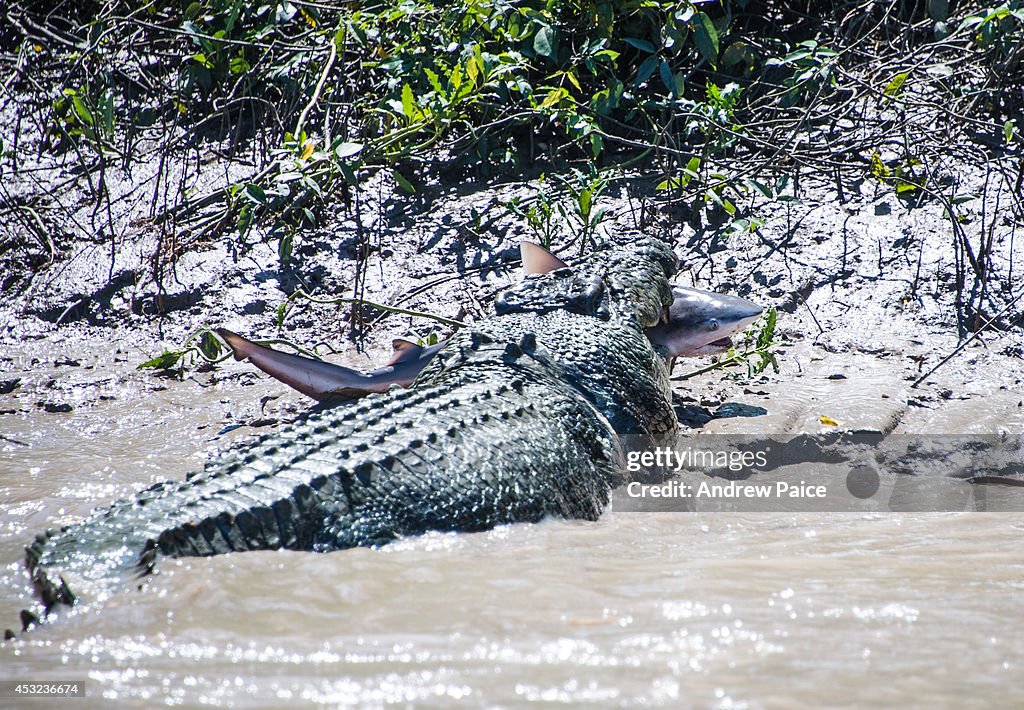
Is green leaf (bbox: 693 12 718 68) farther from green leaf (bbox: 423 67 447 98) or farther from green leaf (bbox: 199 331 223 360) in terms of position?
green leaf (bbox: 199 331 223 360)

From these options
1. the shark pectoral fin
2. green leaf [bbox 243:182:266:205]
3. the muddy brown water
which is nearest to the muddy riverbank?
the muddy brown water

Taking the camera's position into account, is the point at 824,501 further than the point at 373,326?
No

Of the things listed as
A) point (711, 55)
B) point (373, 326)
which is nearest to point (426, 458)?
point (373, 326)

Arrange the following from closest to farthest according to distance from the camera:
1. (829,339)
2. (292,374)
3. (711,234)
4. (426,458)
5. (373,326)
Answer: (426,458) → (292,374) → (829,339) → (373,326) → (711,234)

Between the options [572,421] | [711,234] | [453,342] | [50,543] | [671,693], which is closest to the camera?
[671,693]

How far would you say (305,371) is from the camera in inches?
166

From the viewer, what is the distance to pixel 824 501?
354cm

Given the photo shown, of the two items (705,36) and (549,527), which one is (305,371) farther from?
(705,36)

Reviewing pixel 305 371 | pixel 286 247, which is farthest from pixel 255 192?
pixel 305 371

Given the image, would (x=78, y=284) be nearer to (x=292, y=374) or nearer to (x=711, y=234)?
(x=292, y=374)

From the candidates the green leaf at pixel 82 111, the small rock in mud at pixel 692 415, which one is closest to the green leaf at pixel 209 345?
the green leaf at pixel 82 111

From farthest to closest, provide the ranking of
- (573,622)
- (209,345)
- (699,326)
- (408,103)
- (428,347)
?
(408,103) → (209,345) → (699,326) → (428,347) → (573,622)

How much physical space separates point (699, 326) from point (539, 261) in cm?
78

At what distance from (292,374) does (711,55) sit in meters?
2.96
